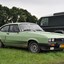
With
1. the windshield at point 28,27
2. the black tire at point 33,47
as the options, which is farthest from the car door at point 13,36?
the black tire at point 33,47

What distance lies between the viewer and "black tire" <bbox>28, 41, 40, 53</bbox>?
13174 millimetres

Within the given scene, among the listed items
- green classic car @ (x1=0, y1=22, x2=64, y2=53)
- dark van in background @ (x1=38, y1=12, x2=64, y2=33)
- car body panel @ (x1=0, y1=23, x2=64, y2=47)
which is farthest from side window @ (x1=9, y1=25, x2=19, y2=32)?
dark van in background @ (x1=38, y1=12, x2=64, y2=33)

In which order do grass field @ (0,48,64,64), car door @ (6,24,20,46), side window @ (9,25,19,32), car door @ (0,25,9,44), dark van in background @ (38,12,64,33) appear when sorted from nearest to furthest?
grass field @ (0,48,64,64) → car door @ (6,24,20,46) → side window @ (9,25,19,32) → car door @ (0,25,9,44) → dark van in background @ (38,12,64,33)

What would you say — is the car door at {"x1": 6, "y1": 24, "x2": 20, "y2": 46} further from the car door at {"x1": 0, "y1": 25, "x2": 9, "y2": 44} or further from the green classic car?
the car door at {"x1": 0, "y1": 25, "x2": 9, "y2": 44}

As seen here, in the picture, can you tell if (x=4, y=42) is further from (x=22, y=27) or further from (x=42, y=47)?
(x=42, y=47)

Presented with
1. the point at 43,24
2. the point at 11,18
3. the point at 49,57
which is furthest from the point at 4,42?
the point at 11,18

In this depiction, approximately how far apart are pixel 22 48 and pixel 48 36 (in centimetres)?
229

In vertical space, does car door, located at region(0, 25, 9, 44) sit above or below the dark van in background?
below

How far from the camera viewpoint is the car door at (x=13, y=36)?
14.2 meters

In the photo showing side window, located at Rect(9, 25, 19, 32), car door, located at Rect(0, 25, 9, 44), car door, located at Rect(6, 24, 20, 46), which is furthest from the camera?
car door, located at Rect(0, 25, 9, 44)

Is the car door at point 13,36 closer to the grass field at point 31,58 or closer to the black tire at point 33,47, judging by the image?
the black tire at point 33,47

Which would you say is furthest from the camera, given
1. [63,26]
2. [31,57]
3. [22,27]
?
[63,26]

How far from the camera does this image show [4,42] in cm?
1501

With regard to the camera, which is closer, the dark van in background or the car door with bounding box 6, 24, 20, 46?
the car door with bounding box 6, 24, 20, 46
